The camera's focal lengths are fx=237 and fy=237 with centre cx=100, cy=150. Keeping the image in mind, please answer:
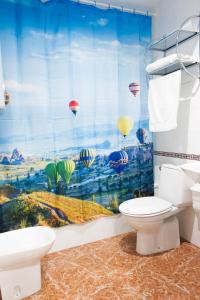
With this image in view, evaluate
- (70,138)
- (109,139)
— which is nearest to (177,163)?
(109,139)

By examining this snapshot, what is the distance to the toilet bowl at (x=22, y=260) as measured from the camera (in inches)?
55.9

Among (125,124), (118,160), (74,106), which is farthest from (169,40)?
(118,160)

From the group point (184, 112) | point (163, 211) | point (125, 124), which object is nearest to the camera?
point (163, 211)

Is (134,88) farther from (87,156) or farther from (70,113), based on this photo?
(87,156)

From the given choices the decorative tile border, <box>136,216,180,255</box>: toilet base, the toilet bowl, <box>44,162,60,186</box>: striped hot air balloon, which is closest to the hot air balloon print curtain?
<box>44,162,60,186</box>: striped hot air balloon

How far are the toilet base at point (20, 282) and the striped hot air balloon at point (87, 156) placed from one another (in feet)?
2.98

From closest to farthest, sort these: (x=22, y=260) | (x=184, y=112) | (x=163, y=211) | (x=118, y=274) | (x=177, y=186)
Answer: (x=22, y=260)
(x=118, y=274)
(x=163, y=211)
(x=177, y=186)
(x=184, y=112)

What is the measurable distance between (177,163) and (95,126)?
85 cm

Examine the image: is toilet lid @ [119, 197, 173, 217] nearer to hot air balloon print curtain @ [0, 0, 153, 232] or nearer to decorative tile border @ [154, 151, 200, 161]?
hot air balloon print curtain @ [0, 0, 153, 232]

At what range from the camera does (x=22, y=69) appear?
1867 millimetres

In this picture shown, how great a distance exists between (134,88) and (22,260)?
173cm

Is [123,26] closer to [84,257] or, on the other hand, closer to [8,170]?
[8,170]

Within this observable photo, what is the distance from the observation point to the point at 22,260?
1.44 metres

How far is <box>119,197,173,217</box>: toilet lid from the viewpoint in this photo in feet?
6.05
